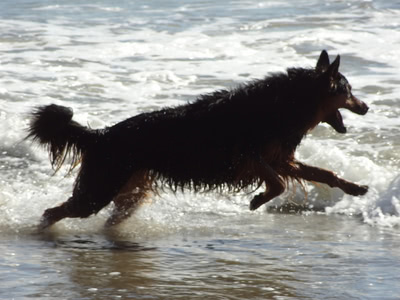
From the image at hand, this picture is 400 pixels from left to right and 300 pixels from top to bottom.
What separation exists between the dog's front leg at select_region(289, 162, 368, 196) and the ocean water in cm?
33

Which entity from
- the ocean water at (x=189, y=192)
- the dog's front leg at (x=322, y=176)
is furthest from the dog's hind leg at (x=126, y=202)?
the dog's front leg at (x=322, y=176)

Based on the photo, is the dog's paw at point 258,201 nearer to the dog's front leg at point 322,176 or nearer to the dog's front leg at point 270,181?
the dog's front leg at point 270,181

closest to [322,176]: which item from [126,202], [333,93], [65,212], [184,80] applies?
[333,93]

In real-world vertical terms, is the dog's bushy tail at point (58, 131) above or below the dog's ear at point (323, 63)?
below

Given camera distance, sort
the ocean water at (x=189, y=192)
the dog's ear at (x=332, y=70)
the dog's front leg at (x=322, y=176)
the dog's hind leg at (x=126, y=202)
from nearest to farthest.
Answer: the ocean water at (x=189, y=192), the dog's ear at (x=332, y=70), the dog's front leg at (x=322, y=176), the dog's hind leg at (x=126, y=202)

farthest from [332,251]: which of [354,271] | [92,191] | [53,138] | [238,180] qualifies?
[53,138]

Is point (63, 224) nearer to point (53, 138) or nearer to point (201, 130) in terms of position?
point (53, 138)

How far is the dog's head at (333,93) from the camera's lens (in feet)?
18.7

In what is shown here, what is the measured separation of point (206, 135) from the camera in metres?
5.66

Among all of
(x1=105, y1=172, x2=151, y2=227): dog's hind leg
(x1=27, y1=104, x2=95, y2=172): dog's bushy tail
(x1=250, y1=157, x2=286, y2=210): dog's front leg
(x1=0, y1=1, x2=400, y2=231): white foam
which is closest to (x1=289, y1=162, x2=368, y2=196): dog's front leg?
(x1=250, y1=157, x2=286, y2=210): dog's front leg

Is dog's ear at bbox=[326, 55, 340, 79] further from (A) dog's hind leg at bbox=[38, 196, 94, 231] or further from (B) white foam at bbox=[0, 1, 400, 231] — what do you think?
(A) dog's hind leg at bbox=[38, 196, 94, 231]

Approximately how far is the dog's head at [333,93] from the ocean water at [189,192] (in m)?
0.86

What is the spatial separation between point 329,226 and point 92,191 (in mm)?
1864

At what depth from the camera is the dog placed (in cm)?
567
